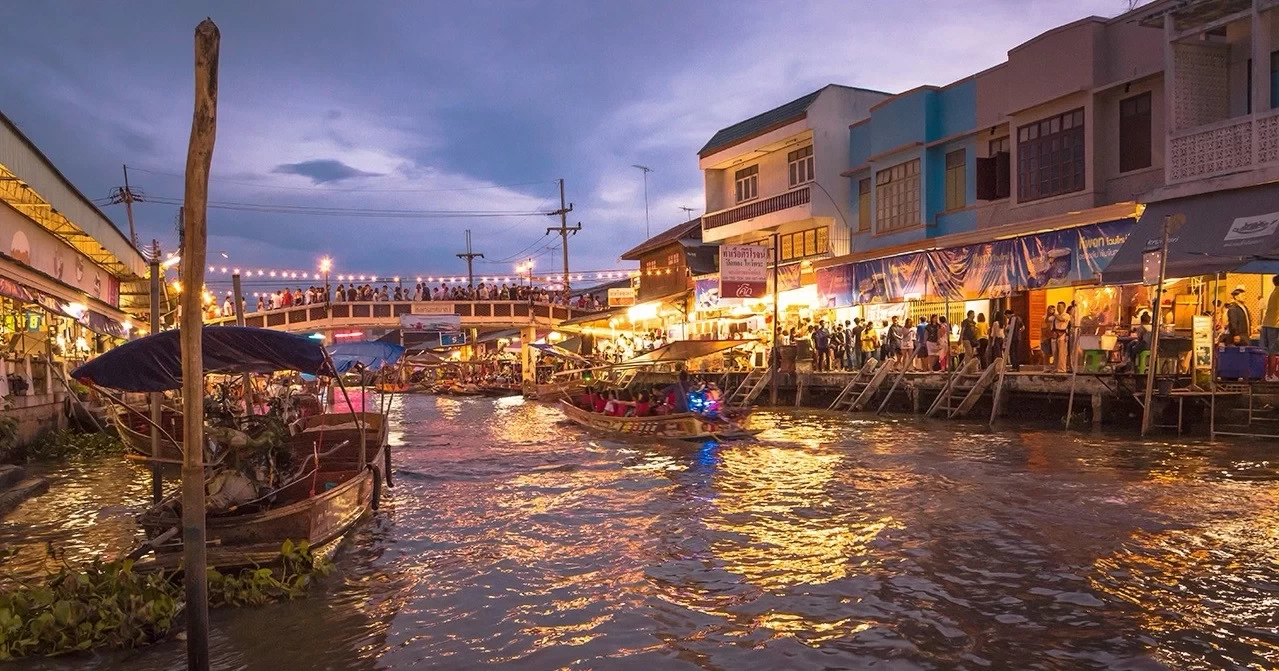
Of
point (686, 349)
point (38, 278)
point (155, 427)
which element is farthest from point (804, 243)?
point (155, 427)

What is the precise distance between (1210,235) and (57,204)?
23.2 metres

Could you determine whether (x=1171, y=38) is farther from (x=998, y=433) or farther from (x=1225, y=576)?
(x=1225, y=576)

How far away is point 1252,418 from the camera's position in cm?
1688

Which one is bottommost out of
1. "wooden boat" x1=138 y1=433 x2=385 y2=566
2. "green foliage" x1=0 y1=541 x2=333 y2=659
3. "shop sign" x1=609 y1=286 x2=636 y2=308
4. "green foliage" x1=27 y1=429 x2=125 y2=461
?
"green foliage" x1=27 y1=429 x2=125 y2=461

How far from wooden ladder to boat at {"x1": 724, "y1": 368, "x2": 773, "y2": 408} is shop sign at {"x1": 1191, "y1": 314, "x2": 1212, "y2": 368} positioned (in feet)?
45.4

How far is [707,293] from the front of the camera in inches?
1470

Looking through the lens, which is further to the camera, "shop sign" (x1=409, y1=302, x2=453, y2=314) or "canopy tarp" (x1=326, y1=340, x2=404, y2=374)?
"shop sign" (x1=409, y1=302, x2=453, y2=314)

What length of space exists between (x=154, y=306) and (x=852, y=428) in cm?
1523

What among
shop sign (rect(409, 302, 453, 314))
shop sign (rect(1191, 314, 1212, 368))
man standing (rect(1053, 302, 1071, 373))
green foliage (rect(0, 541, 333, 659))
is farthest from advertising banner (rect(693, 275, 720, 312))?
green foliage (rect(0, 541, 333, 659))

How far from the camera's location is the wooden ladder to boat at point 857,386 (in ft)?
87.5

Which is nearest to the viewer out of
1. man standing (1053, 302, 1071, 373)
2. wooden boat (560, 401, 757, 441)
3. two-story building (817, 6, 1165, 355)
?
wooden boat (560, 401, 757, 441)

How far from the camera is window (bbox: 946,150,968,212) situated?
26.4 metres

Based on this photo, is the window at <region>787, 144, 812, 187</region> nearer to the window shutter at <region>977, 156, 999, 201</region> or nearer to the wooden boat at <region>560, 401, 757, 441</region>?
the window shutter at <region>977, 156, 999, 201</region>

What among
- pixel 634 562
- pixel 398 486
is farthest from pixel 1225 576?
pixel 398 486
